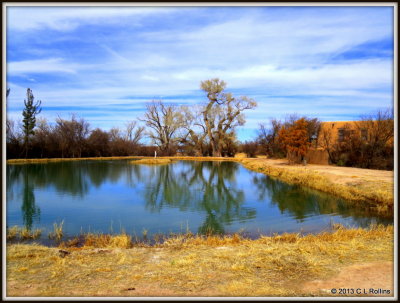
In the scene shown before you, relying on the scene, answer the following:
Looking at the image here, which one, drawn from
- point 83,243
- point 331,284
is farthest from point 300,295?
point 83,243

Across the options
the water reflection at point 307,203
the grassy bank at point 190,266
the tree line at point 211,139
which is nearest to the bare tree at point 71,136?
the tree line at point 211,139

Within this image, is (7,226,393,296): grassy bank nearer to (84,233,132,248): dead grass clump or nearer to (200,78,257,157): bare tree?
(84,233,132,248): dead grass clump

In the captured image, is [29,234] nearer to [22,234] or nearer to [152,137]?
[22,234]

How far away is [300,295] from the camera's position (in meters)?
4.25

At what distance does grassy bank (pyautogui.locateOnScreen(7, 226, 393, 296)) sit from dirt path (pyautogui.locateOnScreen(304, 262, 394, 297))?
12cm

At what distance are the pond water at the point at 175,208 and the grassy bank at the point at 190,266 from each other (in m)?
2.23

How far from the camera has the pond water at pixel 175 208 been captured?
9641 millimetres

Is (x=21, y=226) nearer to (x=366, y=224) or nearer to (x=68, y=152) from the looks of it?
(x=366, y=224)

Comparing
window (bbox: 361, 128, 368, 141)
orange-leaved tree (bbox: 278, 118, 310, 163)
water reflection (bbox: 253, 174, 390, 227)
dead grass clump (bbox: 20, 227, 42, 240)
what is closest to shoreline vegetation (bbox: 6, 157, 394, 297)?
dead grass clump (bbox: 20, 227, 42, 240)

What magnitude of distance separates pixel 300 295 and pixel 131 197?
11.4 metres

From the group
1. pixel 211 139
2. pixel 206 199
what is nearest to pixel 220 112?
pixel 211 139

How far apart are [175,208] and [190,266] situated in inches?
276

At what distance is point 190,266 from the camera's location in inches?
210

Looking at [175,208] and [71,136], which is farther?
[71,136]
